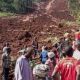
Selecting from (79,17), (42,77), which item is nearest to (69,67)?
(42,77)

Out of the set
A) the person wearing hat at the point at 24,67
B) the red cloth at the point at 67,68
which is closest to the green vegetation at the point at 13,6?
the person wearing hat at the point at 24,67

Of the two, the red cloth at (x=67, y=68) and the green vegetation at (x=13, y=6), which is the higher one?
the red cloth at (x=67, y=68)

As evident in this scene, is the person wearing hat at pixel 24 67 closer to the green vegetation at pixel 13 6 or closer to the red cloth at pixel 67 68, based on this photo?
the red cloth at pixel 67 68

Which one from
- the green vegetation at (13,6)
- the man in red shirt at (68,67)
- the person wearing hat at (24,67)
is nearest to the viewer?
A: the man in red shirt at (68,67)

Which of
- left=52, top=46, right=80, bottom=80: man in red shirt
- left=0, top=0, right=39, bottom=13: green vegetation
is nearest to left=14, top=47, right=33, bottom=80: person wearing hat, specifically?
left=52, top=46, right=80, bottom=80: man in red shirt

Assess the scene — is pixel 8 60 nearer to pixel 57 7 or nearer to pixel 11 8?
pixel 11 8

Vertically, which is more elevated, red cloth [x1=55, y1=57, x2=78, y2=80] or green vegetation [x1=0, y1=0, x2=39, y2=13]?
red cloth [x1=55, y1=57, x2=78, y2=80]

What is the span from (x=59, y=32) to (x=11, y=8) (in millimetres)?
25867

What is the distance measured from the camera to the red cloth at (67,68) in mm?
7984

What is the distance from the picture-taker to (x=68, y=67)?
26.3ft

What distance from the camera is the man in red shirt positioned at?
26.2ft

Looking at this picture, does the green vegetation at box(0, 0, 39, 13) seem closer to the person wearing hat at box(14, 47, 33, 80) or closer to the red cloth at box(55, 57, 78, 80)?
the person wearing hat at box(14, 47, 33, 80)

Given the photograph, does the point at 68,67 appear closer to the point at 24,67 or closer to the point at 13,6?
the point at 24,67

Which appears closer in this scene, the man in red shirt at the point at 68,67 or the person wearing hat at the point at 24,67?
the man in red shirt at the point at 68,67
